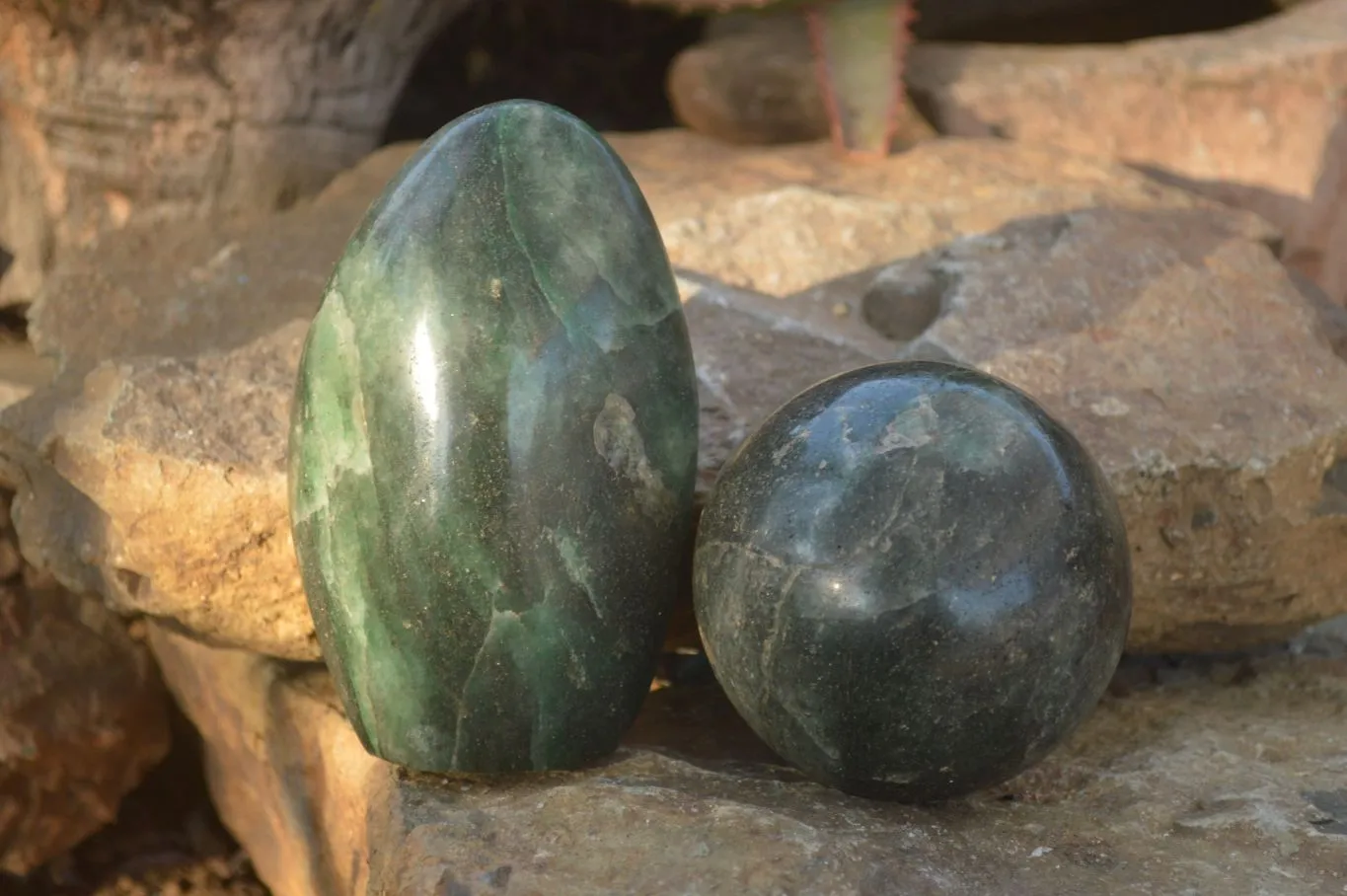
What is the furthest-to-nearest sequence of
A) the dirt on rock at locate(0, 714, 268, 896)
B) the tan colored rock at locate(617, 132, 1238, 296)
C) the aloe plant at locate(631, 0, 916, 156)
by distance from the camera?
the aloe plant at locate(631, 0, 916, 156) → the dirt on rock at locate(0, 714, 268, 896) → the tan colored rock at locate(617, 132, 1238, 296)

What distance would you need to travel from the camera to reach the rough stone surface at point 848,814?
1.30 metres

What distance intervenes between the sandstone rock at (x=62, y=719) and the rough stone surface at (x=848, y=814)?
1.61 feet

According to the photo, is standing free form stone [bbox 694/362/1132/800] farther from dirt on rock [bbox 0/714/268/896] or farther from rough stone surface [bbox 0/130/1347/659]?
dirt on rock [bbox 0/714/268/896]

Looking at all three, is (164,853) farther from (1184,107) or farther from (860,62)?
(1184,107)

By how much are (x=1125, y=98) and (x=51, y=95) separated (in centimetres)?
196

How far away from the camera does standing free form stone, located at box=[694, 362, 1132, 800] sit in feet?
4.36

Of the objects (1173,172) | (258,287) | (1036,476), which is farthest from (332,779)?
(1173,172)

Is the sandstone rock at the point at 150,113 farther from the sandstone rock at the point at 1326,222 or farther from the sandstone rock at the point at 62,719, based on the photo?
the sandstone rock at the point at 1326,222

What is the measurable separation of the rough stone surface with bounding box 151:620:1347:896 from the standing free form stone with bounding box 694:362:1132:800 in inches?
3.8

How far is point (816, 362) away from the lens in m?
1.87

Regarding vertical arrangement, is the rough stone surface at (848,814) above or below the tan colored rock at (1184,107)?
below

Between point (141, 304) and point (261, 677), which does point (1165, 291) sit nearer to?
point (261, 677)

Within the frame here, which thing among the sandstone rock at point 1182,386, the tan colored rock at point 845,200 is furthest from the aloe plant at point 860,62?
the sandstone rock at point 1182,386

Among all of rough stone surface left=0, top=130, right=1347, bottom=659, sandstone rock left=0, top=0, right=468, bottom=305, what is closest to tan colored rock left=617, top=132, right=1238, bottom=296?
rough stone surface left=0, top=130, right=1347, bottom=659
